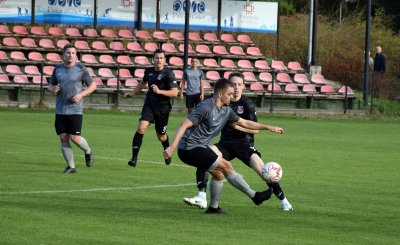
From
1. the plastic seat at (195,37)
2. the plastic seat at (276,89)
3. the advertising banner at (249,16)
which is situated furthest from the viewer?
the advertising banner at (249,16)

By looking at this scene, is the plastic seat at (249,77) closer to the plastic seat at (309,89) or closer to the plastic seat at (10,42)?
the plastic seat at (309,89)

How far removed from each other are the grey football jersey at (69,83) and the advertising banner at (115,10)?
23953 mm

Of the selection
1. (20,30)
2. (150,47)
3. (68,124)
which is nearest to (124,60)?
(150,47)

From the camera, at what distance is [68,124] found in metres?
14.7

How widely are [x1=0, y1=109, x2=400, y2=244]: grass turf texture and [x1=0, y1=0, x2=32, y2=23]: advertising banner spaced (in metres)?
16.1

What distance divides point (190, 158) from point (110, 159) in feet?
22.7

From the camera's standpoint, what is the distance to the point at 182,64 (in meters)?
35.8

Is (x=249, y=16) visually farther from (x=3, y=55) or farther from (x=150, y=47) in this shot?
(x=3, y=55)

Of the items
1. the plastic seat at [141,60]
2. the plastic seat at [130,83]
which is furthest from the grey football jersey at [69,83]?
the plastic seat at [141,60]

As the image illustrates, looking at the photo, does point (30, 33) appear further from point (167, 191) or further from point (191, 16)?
point (167, 191)

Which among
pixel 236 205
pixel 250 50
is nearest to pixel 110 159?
pixel 236 205

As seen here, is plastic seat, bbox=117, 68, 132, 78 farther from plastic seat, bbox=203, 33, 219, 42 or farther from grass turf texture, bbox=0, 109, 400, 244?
grass turf texture, bbox=0, 109, 400, 244

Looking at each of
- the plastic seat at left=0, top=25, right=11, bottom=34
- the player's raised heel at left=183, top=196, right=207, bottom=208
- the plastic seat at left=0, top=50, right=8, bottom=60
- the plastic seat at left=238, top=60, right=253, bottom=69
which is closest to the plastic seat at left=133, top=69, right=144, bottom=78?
the plastic seat at left=238, top=60, right=253, bottom=69

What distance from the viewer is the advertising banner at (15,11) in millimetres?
37188
